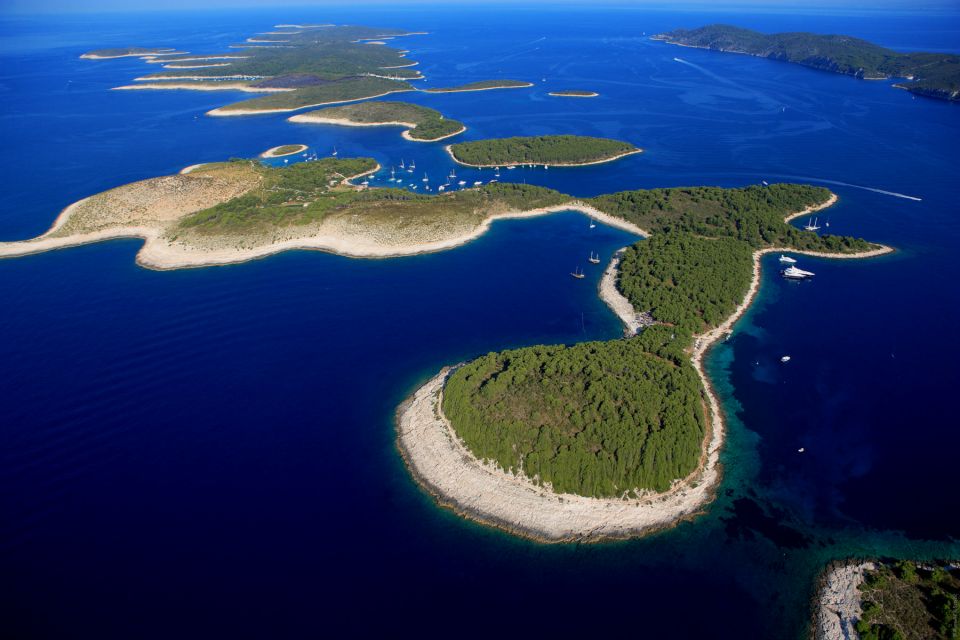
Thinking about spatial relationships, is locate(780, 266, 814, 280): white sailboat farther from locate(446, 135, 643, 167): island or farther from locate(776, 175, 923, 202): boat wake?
locate(446, 135, 643, 167): island

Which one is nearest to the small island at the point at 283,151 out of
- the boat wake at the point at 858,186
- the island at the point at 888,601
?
the boat wake at the point at 858,186


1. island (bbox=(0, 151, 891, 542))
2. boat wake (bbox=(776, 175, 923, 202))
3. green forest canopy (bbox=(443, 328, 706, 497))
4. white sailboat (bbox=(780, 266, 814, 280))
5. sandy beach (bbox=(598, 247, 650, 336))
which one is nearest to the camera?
island (bbox=(0, 151, 891, 542))

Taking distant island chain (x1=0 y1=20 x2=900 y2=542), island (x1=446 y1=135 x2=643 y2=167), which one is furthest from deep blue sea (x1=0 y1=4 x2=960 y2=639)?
island (x1=446 y1=135 x2=643 y2=167)

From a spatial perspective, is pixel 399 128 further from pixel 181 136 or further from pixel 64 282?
pixel 64 282

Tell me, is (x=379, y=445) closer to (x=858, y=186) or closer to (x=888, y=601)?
(x=888, y=601)

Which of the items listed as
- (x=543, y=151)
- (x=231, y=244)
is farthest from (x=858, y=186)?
(x=231, y=244)
